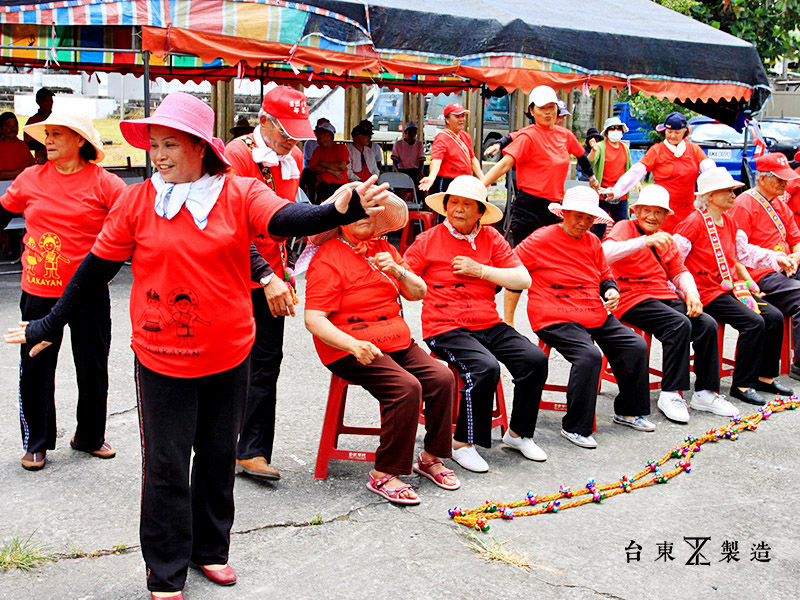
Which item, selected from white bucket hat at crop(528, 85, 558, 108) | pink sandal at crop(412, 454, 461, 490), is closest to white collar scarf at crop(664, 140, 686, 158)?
white bucket hat at crop(528, 85, 558, 108)

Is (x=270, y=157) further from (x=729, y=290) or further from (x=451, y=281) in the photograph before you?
(x=729, y=290)

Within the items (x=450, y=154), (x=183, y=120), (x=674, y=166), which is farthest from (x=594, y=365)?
(x=450, y=154)

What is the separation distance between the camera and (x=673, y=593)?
3354mm

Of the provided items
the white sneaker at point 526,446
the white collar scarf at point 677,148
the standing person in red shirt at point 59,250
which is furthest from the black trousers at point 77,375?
the white collar scarf at point 677,148

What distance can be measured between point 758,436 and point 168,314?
376 centimetres

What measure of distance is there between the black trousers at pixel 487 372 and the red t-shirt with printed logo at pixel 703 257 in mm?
1906

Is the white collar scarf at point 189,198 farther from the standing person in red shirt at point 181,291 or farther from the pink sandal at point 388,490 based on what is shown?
the pink sandal at point 388,490

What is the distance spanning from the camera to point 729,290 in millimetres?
6113

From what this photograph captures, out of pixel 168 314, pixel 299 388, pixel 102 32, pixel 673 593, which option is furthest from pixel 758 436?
pixel 102 32

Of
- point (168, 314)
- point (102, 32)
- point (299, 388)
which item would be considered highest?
point (102, 32)

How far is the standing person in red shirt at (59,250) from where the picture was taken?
4098 millimetres

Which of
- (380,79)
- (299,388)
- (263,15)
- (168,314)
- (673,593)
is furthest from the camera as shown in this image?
(380,79)

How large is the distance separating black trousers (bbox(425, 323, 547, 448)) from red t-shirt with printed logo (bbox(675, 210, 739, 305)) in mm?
1906

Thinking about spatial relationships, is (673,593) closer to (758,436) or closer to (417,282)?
(417,282)
